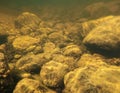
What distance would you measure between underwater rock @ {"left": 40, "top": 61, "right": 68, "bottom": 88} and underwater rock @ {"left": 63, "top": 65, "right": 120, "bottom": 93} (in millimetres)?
378

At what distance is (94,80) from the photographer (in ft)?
16.8

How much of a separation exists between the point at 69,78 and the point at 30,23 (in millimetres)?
7826

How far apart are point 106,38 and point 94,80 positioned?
3.56m

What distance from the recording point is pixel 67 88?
555 cm

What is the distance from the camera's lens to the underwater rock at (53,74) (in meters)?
6.17

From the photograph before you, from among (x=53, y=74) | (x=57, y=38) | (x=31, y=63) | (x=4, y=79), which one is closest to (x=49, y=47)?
(x=57, y=38)

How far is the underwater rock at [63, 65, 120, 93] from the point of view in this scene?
488 cm

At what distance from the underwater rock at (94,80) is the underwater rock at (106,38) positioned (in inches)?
93.0

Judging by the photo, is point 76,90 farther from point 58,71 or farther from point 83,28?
point 83,28

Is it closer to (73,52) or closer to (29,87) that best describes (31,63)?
(29,87)

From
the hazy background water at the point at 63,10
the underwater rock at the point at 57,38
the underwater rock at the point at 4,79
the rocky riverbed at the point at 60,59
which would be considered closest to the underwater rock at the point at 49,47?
the rocky riverbed at the point at 60,59

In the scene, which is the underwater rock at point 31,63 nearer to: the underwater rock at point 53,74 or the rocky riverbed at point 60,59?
the rocky riverbed at point 60,59

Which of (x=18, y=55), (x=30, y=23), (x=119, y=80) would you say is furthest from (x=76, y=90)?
(x=30, y=23)

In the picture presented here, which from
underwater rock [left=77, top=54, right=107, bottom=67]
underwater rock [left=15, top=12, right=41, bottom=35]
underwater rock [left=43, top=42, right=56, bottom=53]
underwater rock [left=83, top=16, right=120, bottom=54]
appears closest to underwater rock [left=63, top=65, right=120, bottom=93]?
underwater rock [left=77, top=54, right=107, bottom=67]
